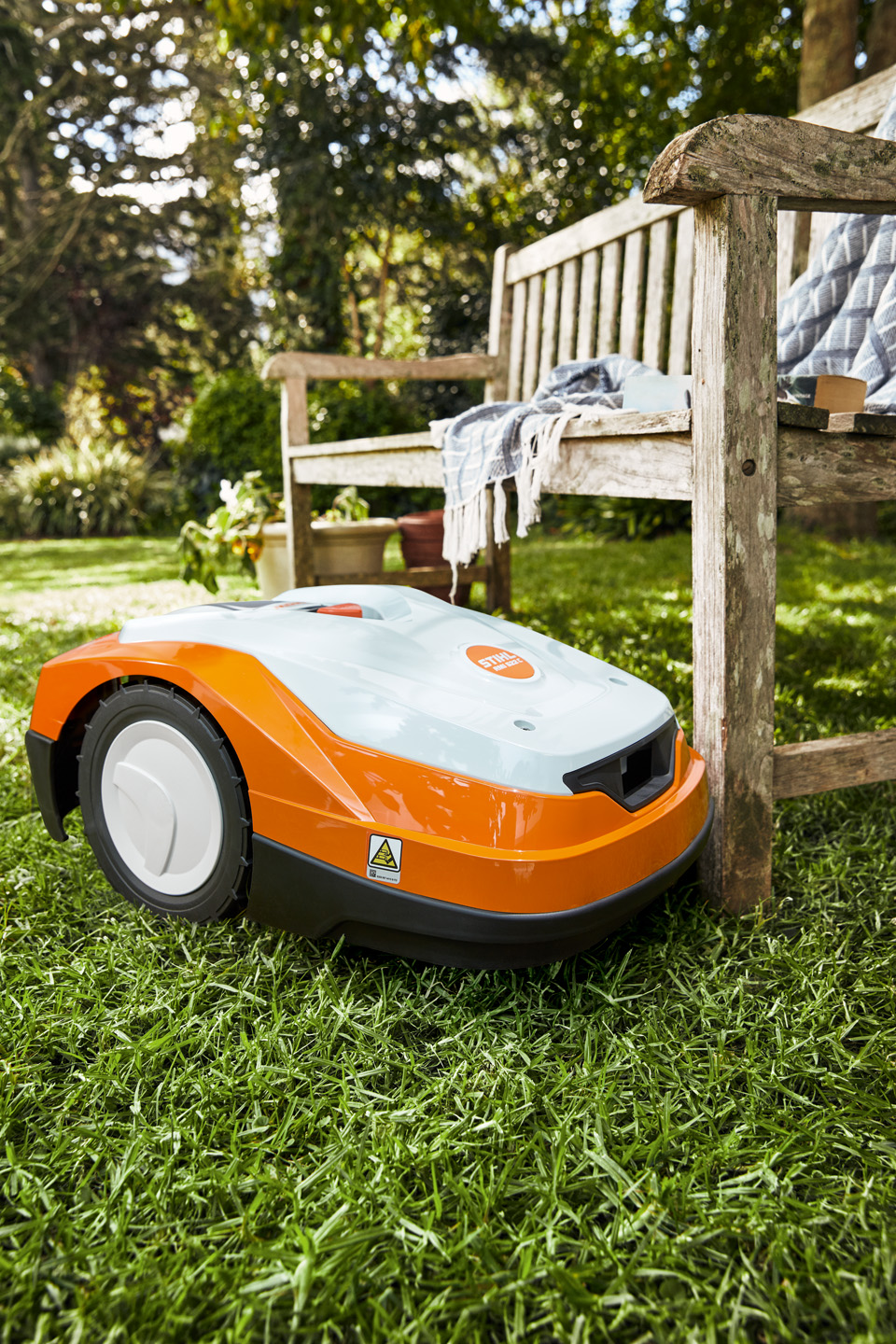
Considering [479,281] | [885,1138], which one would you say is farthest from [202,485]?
[885,1138]

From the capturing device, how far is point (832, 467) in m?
1.38

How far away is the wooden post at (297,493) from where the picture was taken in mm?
3145

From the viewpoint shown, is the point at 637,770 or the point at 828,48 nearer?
the point at 637,770

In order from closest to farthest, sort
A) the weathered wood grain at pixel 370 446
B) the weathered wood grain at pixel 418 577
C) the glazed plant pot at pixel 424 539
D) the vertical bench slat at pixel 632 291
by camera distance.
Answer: the weathered wood grain at pixel 370 446 → the vertical bench slat at pixel 632 291 → the weathered wood grain at pixel 418 577 → the glazed plant pot at pixel 424 539

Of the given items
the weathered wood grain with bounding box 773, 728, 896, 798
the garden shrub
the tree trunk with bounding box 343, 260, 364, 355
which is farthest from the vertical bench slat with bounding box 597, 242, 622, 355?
the garden shrub

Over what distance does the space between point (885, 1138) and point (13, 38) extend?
1377cm

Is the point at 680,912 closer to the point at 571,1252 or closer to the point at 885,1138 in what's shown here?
the point at 885,1138

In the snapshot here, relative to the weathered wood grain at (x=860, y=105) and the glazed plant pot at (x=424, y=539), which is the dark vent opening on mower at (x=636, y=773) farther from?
the glazed plant pot at (x=424, y=539)

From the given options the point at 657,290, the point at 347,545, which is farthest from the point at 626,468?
the point at 347,545

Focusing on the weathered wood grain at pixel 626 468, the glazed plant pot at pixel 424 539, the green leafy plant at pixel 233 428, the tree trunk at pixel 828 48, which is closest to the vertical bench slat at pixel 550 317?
the glazed plant pot at pixel 424 539

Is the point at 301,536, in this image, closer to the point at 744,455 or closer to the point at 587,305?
the point at 587,305

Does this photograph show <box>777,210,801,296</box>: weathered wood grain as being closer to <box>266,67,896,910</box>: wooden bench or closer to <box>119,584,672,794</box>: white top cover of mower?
<box>266,67,896,910</box>: wooden bench

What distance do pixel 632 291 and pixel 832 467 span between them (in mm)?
1362

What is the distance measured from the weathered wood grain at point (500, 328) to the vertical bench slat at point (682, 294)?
0.85 metres
